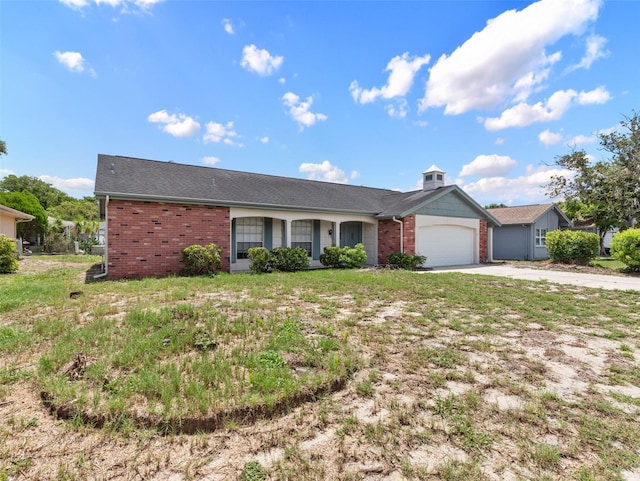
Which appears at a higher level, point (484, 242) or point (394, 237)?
point (394, 237)

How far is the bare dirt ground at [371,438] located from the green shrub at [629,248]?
12591 mm

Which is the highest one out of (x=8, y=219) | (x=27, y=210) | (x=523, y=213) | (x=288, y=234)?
(x=27, y=210)

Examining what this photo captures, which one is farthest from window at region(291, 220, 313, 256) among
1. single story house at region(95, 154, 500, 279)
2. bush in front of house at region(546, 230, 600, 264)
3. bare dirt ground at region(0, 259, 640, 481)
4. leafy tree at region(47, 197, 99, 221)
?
leafy tree at region(47, 197, 99, 221)

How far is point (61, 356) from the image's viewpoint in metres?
3.63

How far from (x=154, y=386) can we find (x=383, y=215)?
13.5 meters

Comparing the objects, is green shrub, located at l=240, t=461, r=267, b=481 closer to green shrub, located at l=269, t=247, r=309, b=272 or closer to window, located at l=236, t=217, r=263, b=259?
green shrub, located at l=269, t=247, r=309, b=272

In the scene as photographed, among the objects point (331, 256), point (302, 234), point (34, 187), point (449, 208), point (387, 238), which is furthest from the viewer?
point (34, 187)

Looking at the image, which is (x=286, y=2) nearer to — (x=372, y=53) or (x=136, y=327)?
(x=372, y=53)

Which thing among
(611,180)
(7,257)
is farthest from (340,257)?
(611,180)

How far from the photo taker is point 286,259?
12.5 m

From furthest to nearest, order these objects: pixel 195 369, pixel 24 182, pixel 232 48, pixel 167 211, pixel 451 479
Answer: pixel 24 182
pixel 232 48
pixel 167 211
pixel 195 369
pixel 451 479

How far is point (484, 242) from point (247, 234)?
1336cm

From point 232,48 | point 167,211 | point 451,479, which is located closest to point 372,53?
point 232,48

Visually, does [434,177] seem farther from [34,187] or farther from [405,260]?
[34,187]
